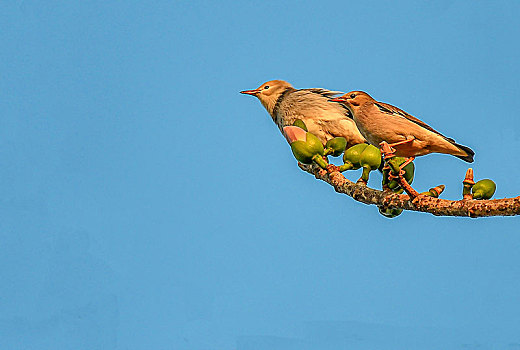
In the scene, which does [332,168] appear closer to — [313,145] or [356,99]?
[313,145]

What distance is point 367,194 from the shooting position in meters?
1.87

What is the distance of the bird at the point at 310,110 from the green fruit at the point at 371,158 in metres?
1.17

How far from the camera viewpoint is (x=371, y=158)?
196cm

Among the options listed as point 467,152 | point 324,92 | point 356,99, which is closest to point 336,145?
point 356,99

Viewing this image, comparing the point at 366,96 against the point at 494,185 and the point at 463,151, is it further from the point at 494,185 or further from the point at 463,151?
the point at 494,185

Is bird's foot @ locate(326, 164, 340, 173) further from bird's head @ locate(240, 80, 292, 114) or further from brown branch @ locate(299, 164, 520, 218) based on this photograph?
bird's head @ locate(240, 80, 292, 114)

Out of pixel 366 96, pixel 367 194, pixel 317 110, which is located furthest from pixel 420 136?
pixel 317 110

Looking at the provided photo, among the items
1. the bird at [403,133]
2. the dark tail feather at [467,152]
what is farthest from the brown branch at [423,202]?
the dark tail feather at [467,152]

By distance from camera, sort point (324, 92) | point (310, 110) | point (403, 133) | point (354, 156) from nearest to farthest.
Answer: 1. point (354, 156)
2. point (403, 133)
3. point (310, 110)
4. point (324, 92)

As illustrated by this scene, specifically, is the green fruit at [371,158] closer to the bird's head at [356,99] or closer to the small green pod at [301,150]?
the small green pod at [301,150]

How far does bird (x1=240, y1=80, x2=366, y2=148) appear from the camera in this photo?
10.8ft

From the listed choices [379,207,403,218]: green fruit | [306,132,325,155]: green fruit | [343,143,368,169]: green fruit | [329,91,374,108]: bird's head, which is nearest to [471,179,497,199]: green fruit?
[379,207,403,218]: green fruit

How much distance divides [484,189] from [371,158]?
37 centimetres

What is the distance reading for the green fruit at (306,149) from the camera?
2.10 m
